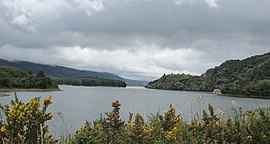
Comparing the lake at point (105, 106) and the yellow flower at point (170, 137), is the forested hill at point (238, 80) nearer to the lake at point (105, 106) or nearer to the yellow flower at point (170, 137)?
the lake at point (105, 106)

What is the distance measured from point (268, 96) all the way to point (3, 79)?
97.9 metres

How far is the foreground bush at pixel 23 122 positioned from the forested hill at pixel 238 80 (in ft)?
358

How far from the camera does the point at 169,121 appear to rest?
488cm

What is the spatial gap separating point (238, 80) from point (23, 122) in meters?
132

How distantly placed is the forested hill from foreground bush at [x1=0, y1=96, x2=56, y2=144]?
109098mm

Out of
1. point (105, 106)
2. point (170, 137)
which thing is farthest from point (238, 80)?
point (170, 137)

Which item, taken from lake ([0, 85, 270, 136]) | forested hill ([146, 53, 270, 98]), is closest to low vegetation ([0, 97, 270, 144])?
lake ([0, 85, 270, 136])

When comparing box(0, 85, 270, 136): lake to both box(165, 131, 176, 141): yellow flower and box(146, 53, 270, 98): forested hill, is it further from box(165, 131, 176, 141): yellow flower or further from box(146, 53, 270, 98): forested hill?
box(146, 53, 270, 98): forested hill

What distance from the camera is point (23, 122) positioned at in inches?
122

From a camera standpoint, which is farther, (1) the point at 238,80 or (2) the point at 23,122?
(1) the point at 238,80

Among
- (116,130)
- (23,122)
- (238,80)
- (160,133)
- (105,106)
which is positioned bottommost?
(105,106)

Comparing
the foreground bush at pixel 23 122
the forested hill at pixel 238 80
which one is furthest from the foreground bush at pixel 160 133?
the forested hill at pixel 238 80

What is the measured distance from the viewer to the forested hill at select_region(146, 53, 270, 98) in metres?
104

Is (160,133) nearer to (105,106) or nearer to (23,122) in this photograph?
(23,122)
